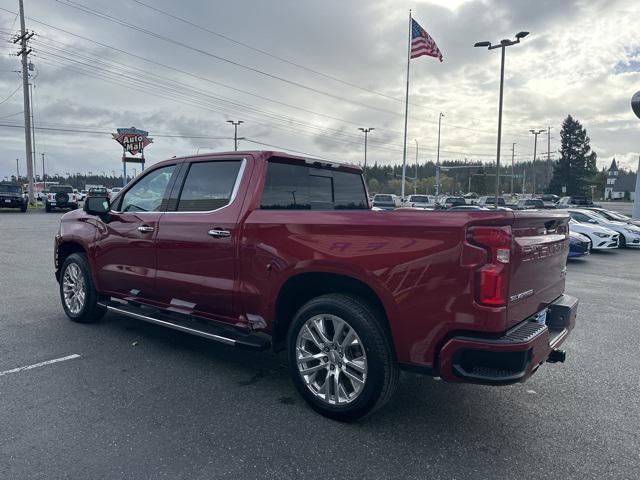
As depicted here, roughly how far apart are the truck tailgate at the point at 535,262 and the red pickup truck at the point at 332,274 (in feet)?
0.05

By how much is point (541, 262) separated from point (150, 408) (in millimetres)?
2955

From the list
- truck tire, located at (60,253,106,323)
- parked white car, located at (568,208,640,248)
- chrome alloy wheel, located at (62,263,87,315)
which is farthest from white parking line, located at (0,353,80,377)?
parked white car, located at (568,208,640,248)

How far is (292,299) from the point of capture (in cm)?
376

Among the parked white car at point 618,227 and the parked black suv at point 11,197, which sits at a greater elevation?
the parked black suv at point 11,197

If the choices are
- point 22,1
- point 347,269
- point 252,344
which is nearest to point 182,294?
point 252,344

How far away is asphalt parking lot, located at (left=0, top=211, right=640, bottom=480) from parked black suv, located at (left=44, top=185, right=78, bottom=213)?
2983 centimetres

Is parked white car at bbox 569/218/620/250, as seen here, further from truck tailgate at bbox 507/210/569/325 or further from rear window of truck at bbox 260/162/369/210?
truck tailgate at bbox 507/210/569/325

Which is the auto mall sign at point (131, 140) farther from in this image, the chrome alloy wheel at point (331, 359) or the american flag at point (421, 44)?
the chrome alloy wheel at point (331, 359)

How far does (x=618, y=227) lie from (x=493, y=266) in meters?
17.7

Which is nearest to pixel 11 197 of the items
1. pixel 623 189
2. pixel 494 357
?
pixel 494 357

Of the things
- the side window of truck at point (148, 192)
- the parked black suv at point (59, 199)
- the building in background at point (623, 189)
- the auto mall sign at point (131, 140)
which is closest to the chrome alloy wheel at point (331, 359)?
the side window of truck at point (148, 192)

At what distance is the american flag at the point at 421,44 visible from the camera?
26.8 m

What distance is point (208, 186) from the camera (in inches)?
170

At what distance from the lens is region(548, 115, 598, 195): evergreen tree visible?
71500 millimetres
